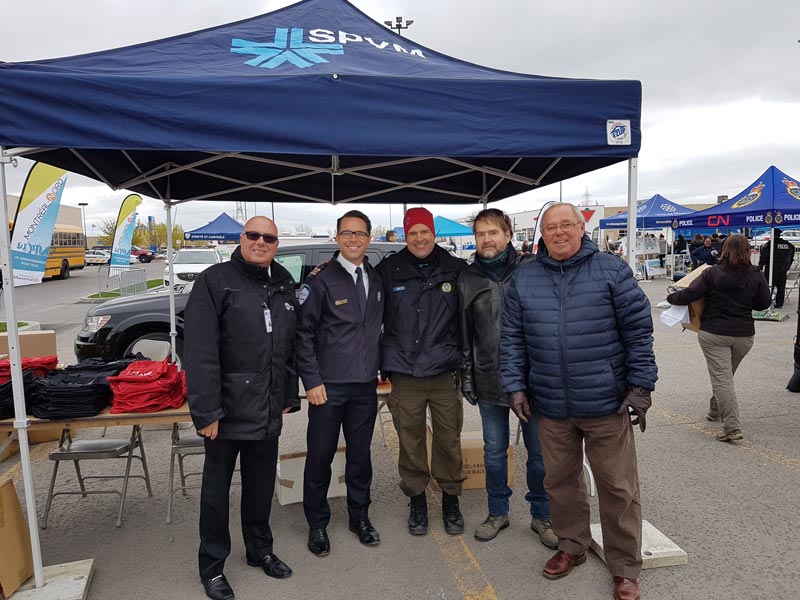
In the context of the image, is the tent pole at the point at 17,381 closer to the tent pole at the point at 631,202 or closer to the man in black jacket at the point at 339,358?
the man in black jacket at the point at 339,358

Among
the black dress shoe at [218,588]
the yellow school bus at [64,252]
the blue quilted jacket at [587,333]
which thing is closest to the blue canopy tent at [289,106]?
the blue quilted jacket at [587,333]

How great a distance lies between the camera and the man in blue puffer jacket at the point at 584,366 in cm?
271

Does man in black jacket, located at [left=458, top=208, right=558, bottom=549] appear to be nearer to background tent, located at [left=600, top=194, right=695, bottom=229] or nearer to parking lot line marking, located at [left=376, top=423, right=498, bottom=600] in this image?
parking lot line marking, located at [left=376, top=423, right=498, bottom=600]

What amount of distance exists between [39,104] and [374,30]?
7.57 feet

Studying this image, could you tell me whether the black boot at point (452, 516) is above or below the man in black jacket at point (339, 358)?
below

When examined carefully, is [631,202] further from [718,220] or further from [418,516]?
[718,220]

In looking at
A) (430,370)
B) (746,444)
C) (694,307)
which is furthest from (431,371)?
(746,444)

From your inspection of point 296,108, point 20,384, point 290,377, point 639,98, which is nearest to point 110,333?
point 20,384

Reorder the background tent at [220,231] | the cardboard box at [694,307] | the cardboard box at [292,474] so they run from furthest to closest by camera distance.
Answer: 1. the background tent at [220,231]
2. the cardboard box at [694,307]
3. the cardboard box at [292,474]

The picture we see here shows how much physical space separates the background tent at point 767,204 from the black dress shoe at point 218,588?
13.0 meters

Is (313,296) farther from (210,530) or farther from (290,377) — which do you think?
(210,530)

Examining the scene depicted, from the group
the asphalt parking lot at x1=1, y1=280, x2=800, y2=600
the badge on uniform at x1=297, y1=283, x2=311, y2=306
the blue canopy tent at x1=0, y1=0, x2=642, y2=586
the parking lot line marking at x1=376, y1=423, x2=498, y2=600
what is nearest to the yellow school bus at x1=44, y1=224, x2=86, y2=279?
the asphalt parking lot at x1=1, y1=280, x2=800, y2=600

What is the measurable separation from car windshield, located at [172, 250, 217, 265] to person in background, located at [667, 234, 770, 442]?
634 inches

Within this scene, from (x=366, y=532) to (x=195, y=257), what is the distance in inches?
669
